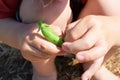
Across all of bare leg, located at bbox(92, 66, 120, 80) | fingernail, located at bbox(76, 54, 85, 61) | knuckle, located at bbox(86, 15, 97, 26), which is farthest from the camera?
bare leg, located at bbox(92, 66, 120, 80)

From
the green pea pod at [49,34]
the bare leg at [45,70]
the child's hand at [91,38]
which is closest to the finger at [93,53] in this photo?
Result: the child's hand at [91,38]

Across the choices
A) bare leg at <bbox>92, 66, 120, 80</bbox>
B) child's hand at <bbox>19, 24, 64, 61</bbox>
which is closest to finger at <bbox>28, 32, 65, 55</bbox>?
child's hand at <bbox>19, 24, 64, 61</bbox>

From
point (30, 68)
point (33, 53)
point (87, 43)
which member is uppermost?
point (87, 43)

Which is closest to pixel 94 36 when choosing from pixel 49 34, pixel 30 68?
pixel 49 34

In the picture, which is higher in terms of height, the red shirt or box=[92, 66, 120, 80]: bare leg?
the red shirt

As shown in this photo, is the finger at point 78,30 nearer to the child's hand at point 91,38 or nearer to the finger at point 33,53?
the child's hand at point 91,38

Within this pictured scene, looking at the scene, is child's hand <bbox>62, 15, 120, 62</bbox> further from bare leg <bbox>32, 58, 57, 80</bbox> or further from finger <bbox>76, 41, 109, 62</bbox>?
bare leg <bbox>32, 58, 57, 80</bbox>

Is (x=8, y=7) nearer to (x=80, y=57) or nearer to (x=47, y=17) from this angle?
(x=47, y=17)
